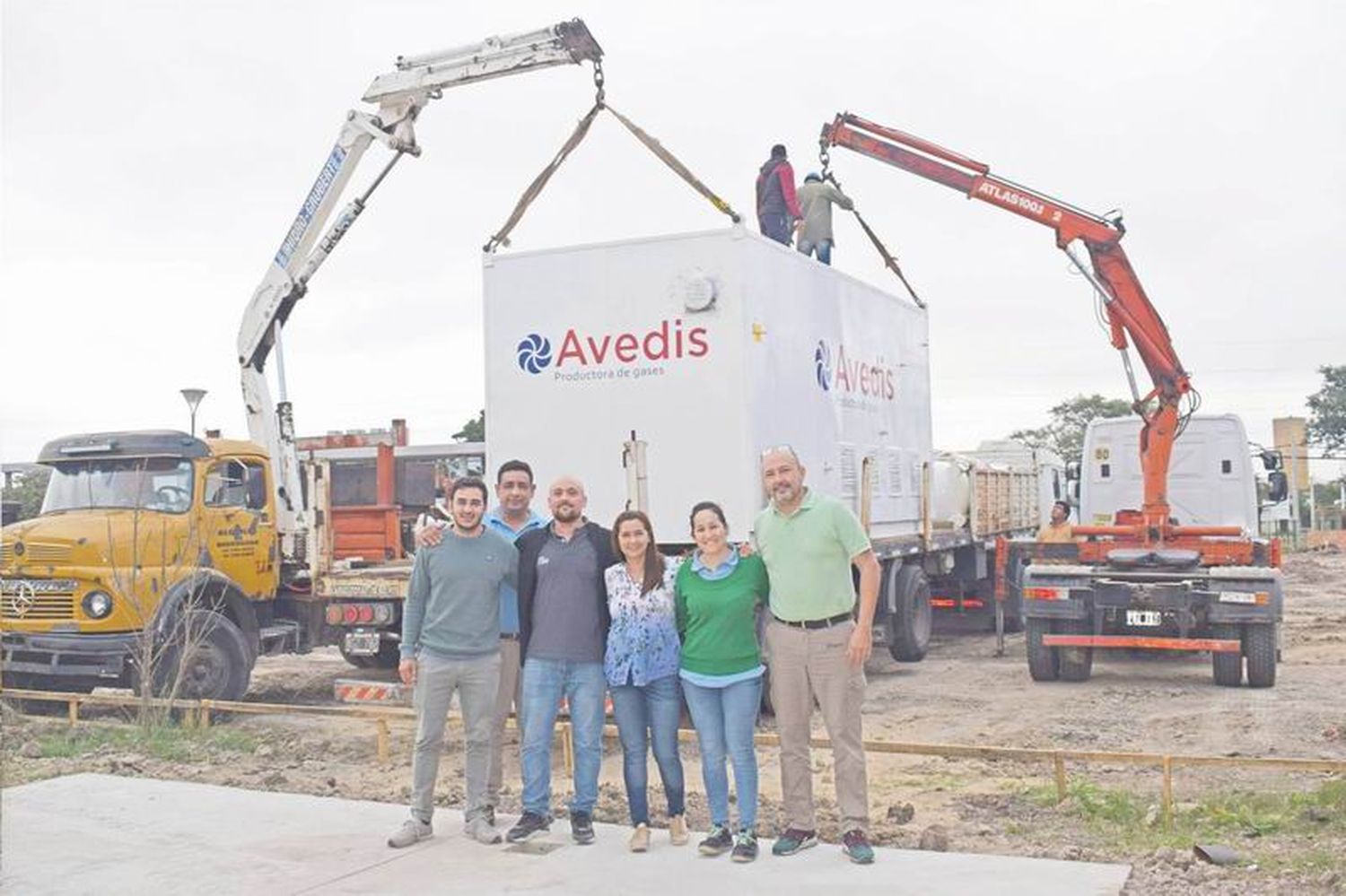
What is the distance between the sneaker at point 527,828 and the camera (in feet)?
20.0

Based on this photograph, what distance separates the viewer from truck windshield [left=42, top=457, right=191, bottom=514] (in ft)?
37.1

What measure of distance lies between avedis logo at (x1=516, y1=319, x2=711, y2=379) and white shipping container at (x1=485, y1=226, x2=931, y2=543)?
10mm

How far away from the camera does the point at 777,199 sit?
11836 millimetres

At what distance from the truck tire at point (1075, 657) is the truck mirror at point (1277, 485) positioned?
343cm

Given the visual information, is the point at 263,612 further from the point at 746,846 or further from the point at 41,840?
the point at 746,846

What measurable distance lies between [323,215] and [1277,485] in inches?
415

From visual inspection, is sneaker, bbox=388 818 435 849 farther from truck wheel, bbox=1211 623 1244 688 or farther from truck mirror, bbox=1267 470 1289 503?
truck mirror, bbox=1267 470 1289 503

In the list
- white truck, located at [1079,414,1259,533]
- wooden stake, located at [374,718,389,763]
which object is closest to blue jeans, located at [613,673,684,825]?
wooden stake, located at [374,718,389,763]

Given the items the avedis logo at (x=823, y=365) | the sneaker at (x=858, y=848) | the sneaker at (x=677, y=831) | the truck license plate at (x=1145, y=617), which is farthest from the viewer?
the truck license plate at (x=1145, y=617)

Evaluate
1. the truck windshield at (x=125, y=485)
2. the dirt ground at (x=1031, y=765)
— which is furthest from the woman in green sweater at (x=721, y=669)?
the truck windshield at (x=125, y=485)

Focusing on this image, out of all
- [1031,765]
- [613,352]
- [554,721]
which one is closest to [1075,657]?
[1031,765]

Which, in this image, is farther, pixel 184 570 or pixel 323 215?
Answer: pixel 323 215

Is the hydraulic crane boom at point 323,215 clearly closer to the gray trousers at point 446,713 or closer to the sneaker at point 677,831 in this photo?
the gray trousers at point 446,713

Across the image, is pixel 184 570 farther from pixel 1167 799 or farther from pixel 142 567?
pixel 1167 799
